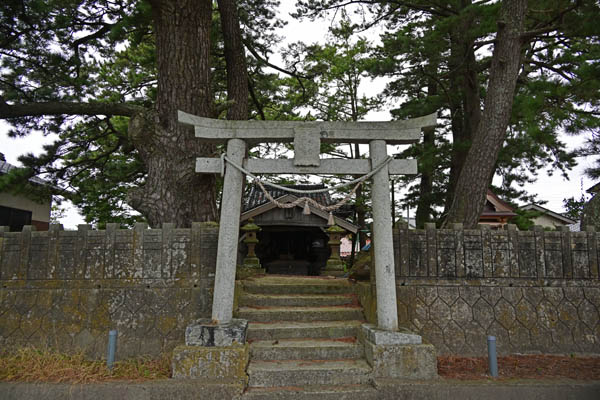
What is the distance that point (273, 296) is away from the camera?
6.23 metres

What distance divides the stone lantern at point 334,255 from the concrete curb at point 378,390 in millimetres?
7953

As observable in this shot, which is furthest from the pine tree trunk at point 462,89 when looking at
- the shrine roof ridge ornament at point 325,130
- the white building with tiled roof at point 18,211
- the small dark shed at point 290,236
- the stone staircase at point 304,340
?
the white building with tiled roof at point 18,211

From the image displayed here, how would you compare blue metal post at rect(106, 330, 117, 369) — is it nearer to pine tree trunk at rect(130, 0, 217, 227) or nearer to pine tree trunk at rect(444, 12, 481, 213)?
pine tree trunk at rect(130, 0, 217, 227)

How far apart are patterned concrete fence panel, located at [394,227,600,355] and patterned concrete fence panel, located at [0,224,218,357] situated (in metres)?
3.13

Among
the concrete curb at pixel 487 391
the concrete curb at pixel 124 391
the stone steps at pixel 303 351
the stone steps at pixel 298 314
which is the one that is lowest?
the concrete curb at pixel 124 391

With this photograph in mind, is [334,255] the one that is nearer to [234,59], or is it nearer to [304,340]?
[234,59]

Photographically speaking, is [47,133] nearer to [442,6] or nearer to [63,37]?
[63,37]

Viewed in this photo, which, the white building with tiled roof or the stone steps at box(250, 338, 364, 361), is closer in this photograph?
the stone steps at box(250, 338, 364, 361)

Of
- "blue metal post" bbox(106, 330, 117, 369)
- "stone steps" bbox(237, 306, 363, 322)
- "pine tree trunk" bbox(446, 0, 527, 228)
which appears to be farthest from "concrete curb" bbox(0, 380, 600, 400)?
"pine tree trunk" bbox(446, 0, 527, 228)

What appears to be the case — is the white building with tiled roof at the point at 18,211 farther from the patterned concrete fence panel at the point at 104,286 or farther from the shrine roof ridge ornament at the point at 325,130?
the shrine roof ridge ornament at the point at 325,130

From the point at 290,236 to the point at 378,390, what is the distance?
10.0 metres

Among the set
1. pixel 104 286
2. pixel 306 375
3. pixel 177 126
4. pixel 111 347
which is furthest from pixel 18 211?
pixel 306 375

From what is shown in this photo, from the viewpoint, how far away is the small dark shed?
1281 cm

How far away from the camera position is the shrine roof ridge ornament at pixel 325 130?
5.11 metres
